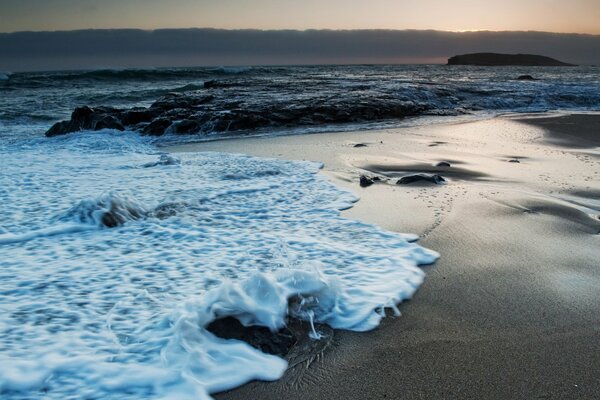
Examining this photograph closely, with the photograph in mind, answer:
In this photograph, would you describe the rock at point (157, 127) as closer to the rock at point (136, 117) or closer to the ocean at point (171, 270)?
the rock at point (136, 117)

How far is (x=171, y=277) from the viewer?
2.72 metres

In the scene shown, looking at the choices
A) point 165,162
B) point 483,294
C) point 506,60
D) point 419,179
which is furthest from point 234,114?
point 506,60

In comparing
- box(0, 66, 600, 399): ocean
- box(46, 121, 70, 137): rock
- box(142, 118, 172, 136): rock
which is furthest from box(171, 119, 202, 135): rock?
box(0, 66, 600, 399): ocean

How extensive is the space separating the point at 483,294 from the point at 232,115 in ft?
28.7

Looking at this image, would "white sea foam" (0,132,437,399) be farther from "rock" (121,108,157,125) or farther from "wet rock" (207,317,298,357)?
"rock" (121,108,157,125)

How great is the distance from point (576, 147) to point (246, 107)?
23.3 feet

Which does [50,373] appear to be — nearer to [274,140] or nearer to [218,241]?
[218,241]

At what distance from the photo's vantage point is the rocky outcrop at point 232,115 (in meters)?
10.4

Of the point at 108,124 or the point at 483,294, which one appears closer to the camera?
the point at 483,294

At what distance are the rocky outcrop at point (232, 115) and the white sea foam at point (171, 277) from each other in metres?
5.38

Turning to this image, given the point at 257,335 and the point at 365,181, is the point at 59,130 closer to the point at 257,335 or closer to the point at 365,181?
the point at 365,181

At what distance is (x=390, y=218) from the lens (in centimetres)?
387

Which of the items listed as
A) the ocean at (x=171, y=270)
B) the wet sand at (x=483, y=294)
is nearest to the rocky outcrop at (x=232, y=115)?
the ocean at (x=171, y=270)

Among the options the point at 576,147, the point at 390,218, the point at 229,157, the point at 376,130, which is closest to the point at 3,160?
the point at 229,157
